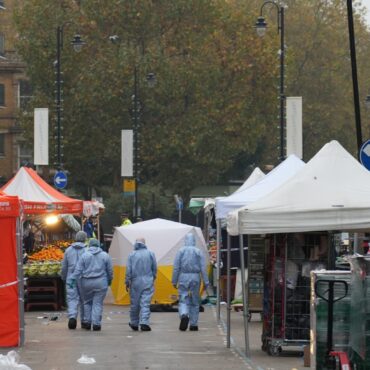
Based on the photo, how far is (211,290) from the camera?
38656 millimetres

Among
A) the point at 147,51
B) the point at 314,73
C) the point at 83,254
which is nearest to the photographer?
the point at 83,254

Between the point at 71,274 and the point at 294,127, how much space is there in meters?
22.5

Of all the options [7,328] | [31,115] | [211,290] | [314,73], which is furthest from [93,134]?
[7,328]

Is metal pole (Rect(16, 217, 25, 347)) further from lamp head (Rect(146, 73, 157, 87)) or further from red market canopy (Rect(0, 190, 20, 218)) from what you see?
lamp head (Rect(146, 73, 157, 87))

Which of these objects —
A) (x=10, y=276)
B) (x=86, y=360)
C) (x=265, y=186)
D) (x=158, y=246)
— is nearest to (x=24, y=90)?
(x=158, y=246)

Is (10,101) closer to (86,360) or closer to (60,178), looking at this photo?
(60,178)

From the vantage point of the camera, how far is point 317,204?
1942cm

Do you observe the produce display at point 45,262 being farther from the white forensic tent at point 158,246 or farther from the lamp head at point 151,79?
the lamp head at point 151,79

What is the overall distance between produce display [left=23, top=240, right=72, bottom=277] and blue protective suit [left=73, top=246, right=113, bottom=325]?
572 cm

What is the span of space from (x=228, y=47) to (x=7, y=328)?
53.2 m

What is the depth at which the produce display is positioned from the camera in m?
32.0

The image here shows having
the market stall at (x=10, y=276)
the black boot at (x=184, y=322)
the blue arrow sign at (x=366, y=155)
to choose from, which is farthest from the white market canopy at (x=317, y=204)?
the black boot at (x=184, y=322)

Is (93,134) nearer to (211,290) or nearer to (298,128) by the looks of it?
(298,128)

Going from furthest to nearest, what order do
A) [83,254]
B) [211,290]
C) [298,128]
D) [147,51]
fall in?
[147,51]
[298,128]
[211,290]
[83,254]
